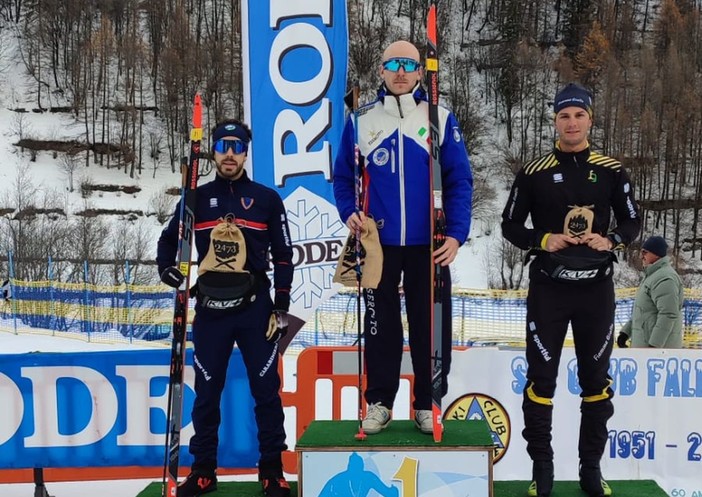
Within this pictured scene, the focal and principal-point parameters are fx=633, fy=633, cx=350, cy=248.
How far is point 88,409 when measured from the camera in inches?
167

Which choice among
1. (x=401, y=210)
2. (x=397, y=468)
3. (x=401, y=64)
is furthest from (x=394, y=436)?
(x=401, y=64)

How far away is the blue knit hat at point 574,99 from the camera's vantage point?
2914mm

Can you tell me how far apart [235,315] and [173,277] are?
371 millimetres

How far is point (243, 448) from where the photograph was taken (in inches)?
170

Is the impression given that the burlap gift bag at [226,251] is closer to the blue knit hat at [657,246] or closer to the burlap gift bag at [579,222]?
the burlap gift bag at [579,222]

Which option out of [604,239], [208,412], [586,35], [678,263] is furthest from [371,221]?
[586,35]

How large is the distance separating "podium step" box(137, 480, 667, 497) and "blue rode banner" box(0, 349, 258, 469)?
1.04 m

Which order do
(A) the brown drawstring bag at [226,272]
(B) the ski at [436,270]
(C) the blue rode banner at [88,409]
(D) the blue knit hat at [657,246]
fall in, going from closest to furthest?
(B) the ski at [436,270], (A) the brown drawstring bag at [226,272], (C) the blue rode banner at [88,409], (D) the blue knit hat at [657,246]

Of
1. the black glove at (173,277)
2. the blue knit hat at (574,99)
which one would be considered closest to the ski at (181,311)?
the black glove at (173,277)

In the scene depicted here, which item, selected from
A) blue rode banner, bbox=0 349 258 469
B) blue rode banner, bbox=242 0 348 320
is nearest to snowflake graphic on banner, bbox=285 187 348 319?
blue rode banner, bbox=242 0 348 320

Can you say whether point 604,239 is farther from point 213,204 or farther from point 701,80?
point 701,80

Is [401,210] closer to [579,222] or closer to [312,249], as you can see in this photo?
[579,222]

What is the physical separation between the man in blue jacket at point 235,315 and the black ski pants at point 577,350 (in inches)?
48.0

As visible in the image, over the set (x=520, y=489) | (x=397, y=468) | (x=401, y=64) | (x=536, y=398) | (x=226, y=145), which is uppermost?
(x=401, y=64)
